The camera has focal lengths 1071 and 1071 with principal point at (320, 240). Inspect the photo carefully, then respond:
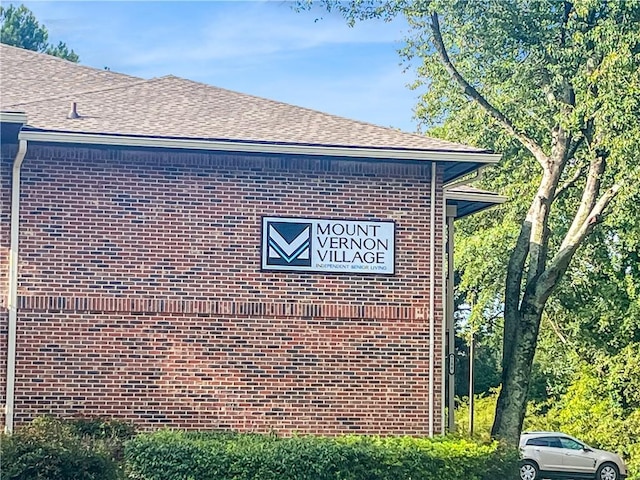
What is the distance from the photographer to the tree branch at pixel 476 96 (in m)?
19.3

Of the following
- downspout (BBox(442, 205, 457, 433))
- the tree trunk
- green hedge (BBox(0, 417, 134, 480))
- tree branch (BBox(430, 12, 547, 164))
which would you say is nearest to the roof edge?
downspout (BBox(442, 205, 457, 433))

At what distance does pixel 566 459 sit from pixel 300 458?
17731 millimetres

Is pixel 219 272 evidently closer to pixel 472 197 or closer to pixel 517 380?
pixel 472 197

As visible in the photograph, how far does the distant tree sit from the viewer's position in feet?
133

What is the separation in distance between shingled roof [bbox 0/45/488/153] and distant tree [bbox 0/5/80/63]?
23.2 metres

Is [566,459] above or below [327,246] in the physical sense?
below

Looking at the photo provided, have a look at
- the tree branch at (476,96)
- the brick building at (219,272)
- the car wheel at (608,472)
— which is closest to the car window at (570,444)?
the car wheel at (608,472)

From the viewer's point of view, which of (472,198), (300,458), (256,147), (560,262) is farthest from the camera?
(560,262)

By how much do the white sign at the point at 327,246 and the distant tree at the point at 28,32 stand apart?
28237mm

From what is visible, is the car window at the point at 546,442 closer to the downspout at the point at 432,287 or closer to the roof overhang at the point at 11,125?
the downspout at the point at 432,287

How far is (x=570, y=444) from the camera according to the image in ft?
94.0

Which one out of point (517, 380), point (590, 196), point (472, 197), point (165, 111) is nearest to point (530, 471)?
point (517, 380)

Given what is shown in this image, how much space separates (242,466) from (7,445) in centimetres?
266

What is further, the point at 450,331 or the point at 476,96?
the point at 476,96
